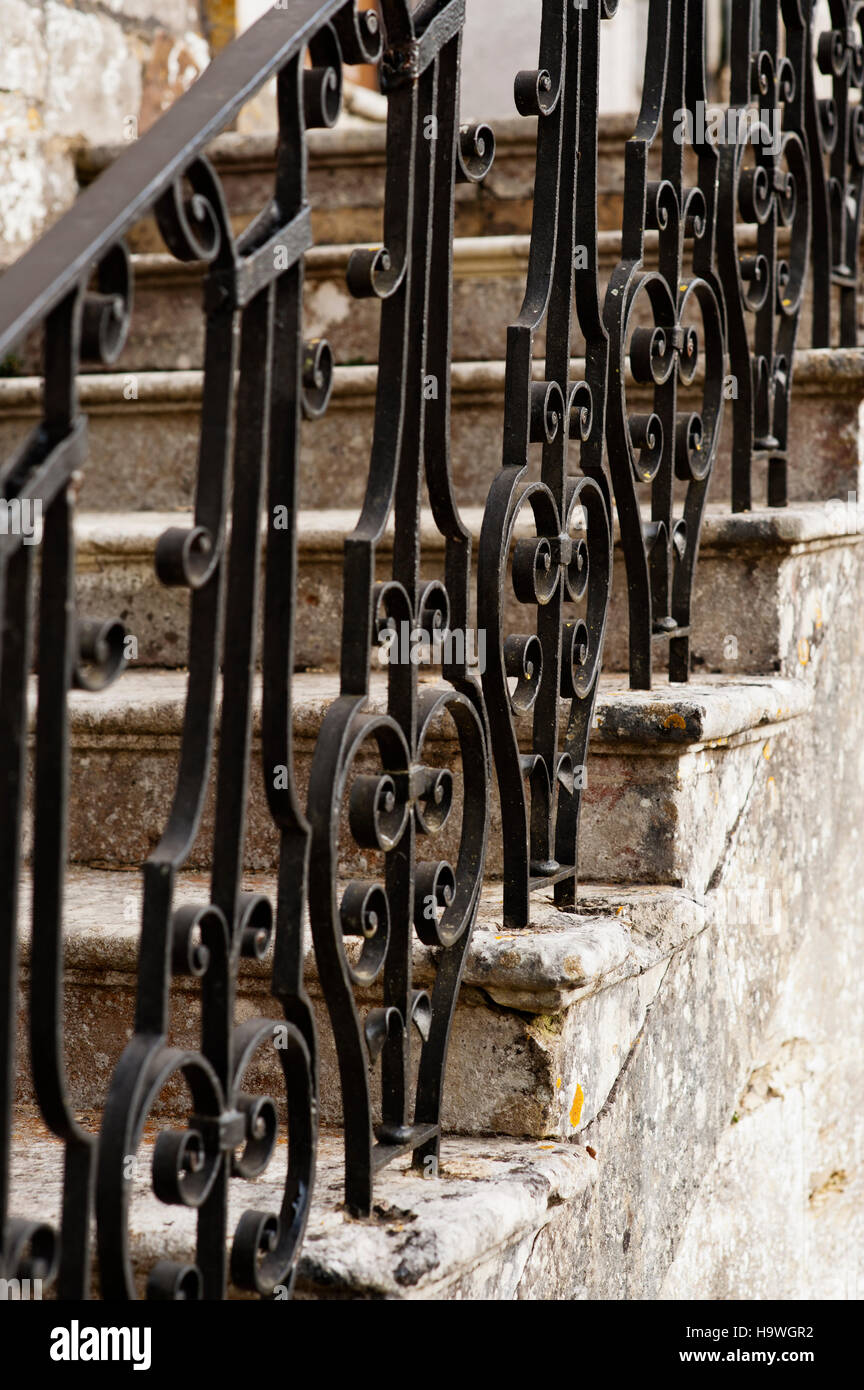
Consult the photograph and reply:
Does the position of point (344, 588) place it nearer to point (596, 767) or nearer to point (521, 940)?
→ point (521, 940)

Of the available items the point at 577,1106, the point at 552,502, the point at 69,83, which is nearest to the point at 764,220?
the point at 552,502

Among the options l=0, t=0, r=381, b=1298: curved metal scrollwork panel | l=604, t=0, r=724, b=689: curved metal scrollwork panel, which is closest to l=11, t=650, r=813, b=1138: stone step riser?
l=604, t=0, r=724, b=689: curved metal scrollwork panel

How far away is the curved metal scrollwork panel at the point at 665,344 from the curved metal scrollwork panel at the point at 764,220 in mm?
76

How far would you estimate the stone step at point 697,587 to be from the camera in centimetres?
192

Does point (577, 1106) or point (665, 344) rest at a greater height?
point (665, 344)

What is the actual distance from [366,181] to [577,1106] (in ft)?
7.54

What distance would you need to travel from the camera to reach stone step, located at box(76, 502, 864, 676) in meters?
1.92

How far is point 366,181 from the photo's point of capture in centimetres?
318

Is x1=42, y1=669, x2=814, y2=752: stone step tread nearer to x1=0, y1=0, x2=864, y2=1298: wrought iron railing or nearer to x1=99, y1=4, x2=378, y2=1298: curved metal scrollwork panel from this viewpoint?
x1=0, y1=0, x2=864, y2=1298: wrought iron railing

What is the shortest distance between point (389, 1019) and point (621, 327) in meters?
0.81

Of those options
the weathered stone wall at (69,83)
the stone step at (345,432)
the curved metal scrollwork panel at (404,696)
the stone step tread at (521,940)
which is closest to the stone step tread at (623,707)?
the stone step tread at (521,940)

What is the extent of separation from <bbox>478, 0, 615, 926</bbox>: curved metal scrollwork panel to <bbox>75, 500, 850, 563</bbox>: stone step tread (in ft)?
1.01

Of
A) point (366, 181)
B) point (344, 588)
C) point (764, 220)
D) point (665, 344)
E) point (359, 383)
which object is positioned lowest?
point (344, 588)

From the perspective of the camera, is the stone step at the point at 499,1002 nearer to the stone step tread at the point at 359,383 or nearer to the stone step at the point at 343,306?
the stone step tread at the point at 359,383
